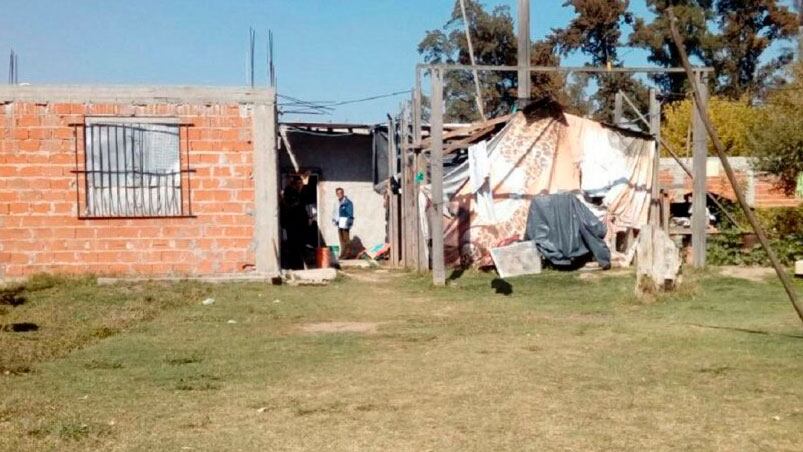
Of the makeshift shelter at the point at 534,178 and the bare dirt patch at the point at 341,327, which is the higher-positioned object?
the makeshift shelter at the point at 534,178

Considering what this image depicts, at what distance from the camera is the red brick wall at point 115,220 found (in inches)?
610

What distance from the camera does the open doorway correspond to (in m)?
21.0

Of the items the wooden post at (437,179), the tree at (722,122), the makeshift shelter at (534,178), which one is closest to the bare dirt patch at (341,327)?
A: the wooden post at (437,179)

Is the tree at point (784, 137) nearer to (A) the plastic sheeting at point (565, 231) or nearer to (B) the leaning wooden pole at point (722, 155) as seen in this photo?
(A) the plastic sheeting at point (565, 231)

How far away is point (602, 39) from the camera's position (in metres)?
42.0

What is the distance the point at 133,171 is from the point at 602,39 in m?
30.3

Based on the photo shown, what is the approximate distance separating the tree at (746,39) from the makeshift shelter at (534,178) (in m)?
24.8

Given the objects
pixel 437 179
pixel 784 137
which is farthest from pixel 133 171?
pixel 784 137

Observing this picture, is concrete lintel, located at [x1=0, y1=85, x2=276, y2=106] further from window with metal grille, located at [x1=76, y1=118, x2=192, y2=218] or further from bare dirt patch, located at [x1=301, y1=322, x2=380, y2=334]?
bare dirt patch, located at [x1=301, y1=322, x2=380, y2=334]

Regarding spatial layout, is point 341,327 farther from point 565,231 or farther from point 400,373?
point 565,231

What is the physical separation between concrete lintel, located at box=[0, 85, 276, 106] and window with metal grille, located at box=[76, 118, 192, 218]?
36 centimetres

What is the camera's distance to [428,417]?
630cm

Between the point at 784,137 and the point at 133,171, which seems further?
the point at 784,137

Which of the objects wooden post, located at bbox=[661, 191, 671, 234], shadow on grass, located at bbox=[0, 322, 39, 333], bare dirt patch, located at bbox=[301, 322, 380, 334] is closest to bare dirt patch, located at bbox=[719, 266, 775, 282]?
wooden post, located at bbox=[661, 191, 671, 234]
